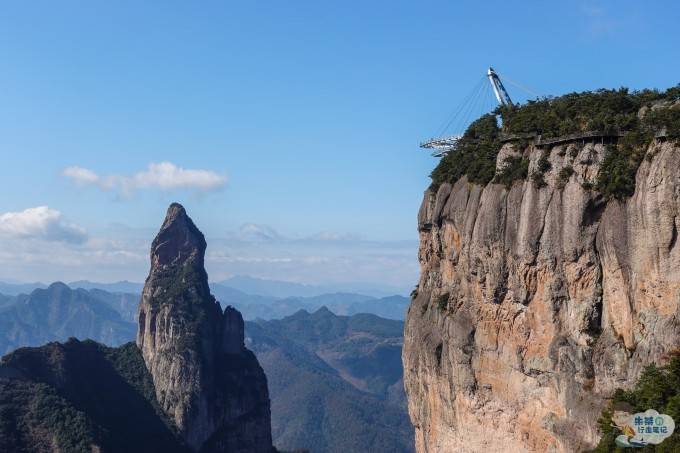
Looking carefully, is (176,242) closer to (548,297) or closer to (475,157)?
(475,157)

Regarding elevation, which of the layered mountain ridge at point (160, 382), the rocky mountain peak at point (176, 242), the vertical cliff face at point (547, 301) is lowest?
the layered mountain ridge at point (160, 382)

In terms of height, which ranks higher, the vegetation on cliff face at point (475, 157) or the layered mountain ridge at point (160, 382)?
the vegetation on cliff face at point (475, 157)

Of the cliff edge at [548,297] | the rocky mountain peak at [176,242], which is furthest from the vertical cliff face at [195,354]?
the cliff edge at [548,297]
